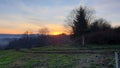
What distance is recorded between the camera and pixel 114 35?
3975 cm

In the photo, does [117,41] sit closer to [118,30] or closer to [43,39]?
[118,30]

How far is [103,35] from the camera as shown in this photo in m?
40.0

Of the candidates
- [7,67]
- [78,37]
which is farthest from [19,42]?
[7,67]

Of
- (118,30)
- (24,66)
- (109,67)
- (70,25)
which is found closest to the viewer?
(109,67)

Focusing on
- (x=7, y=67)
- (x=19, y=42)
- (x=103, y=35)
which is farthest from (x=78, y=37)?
(x=7, y=67)

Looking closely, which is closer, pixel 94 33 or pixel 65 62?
pixel 65 62

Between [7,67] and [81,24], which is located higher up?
[81,24]

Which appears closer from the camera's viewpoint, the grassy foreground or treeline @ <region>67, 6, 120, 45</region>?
the grassy foreground

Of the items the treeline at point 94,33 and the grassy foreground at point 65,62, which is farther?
the treeline at point 94,33

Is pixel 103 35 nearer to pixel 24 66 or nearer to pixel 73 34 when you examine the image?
pixel 73 34

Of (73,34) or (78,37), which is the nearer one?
(78,37)

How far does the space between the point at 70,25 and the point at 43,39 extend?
9.73 meters

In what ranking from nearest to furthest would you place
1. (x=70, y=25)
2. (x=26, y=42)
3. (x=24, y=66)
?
(x=24, y=66) < (x=26, y=42) < (x=70, y=25)

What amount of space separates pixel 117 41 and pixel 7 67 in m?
27.0
